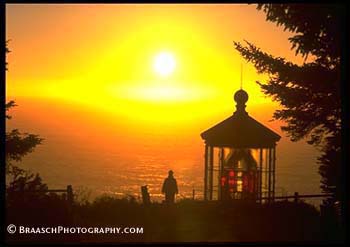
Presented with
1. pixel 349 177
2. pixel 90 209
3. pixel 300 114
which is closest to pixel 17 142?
pixel 90 209

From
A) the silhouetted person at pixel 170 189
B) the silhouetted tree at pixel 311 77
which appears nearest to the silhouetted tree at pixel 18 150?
the silhouetted person at pixel 170 189

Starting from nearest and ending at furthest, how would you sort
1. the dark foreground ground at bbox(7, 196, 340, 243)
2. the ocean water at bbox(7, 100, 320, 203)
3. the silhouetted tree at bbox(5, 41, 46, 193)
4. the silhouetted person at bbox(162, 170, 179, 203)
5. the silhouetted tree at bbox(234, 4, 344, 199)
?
the dark foreground ground at bbox(7, 196, 340, 243), the silhouetted tree at bbox(234, 4, 344, 199), the silhouetted person at bbox(162, 170, 179, 203), the silhouetted tree at bbox(5, 41, 46, 193), the ocean water at bbox(7, 100, 320, 203)

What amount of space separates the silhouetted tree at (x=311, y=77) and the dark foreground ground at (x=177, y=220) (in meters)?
1.23

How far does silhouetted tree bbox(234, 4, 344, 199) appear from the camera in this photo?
1068 centimetres

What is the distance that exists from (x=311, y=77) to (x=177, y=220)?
4.95 m

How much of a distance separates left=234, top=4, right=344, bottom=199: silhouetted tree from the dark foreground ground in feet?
4.04

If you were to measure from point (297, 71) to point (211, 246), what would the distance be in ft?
20.6

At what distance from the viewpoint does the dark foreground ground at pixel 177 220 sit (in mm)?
9156

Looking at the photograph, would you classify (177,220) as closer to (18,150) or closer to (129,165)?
(18,150)

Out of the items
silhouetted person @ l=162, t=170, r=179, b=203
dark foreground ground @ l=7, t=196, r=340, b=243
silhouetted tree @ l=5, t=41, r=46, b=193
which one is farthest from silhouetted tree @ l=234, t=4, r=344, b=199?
silhouetted tree @ l=5, t=41, r=46, b=193

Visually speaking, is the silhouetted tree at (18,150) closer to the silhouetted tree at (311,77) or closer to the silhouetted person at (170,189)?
the silhouetted person at (170,189)

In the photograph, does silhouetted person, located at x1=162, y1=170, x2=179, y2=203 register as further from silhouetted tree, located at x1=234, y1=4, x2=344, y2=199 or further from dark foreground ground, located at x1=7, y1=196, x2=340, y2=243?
silhouetted tree, located at x1=234, y1=4, x2=344, y2=199

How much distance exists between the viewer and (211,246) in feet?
28.8

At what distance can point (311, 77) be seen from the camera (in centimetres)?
1289
